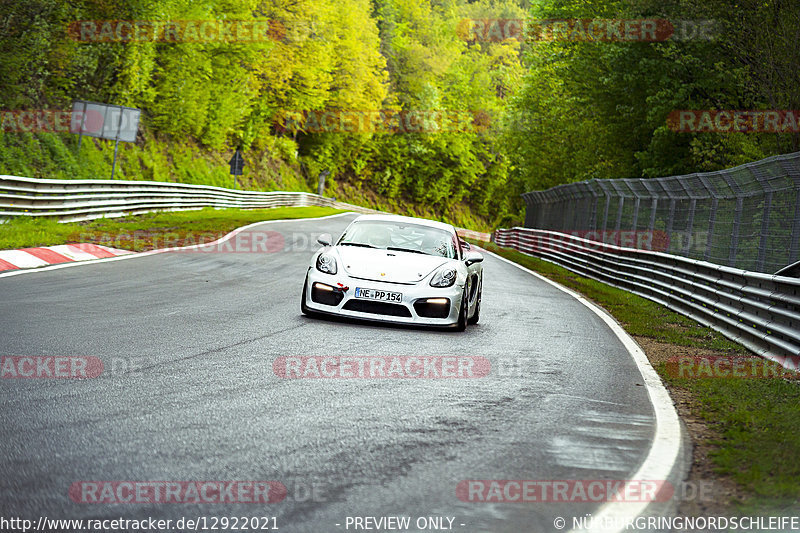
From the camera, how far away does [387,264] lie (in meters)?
10.2

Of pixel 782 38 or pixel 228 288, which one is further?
pixel 782 38

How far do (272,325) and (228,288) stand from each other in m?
3.63

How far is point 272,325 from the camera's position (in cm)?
945

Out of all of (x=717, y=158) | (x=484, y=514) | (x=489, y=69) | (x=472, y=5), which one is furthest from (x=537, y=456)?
(x=472, y=5)

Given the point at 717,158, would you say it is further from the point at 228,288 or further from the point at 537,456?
the point at 537,456

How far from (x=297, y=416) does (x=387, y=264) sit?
484 centimetres

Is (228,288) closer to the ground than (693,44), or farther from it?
closer to the ground

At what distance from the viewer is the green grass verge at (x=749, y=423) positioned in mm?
4543

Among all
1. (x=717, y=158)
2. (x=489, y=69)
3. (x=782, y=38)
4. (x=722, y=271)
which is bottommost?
(x=722, y=271)

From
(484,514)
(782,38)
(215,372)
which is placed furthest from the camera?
(782,38)

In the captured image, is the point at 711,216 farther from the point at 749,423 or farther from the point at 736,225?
the point at 749,423

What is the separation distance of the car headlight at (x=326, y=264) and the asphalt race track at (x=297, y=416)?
57 cm

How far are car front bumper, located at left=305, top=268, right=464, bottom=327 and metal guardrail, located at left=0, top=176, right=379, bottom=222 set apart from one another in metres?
10.0

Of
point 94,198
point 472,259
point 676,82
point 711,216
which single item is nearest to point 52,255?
point 472,259
